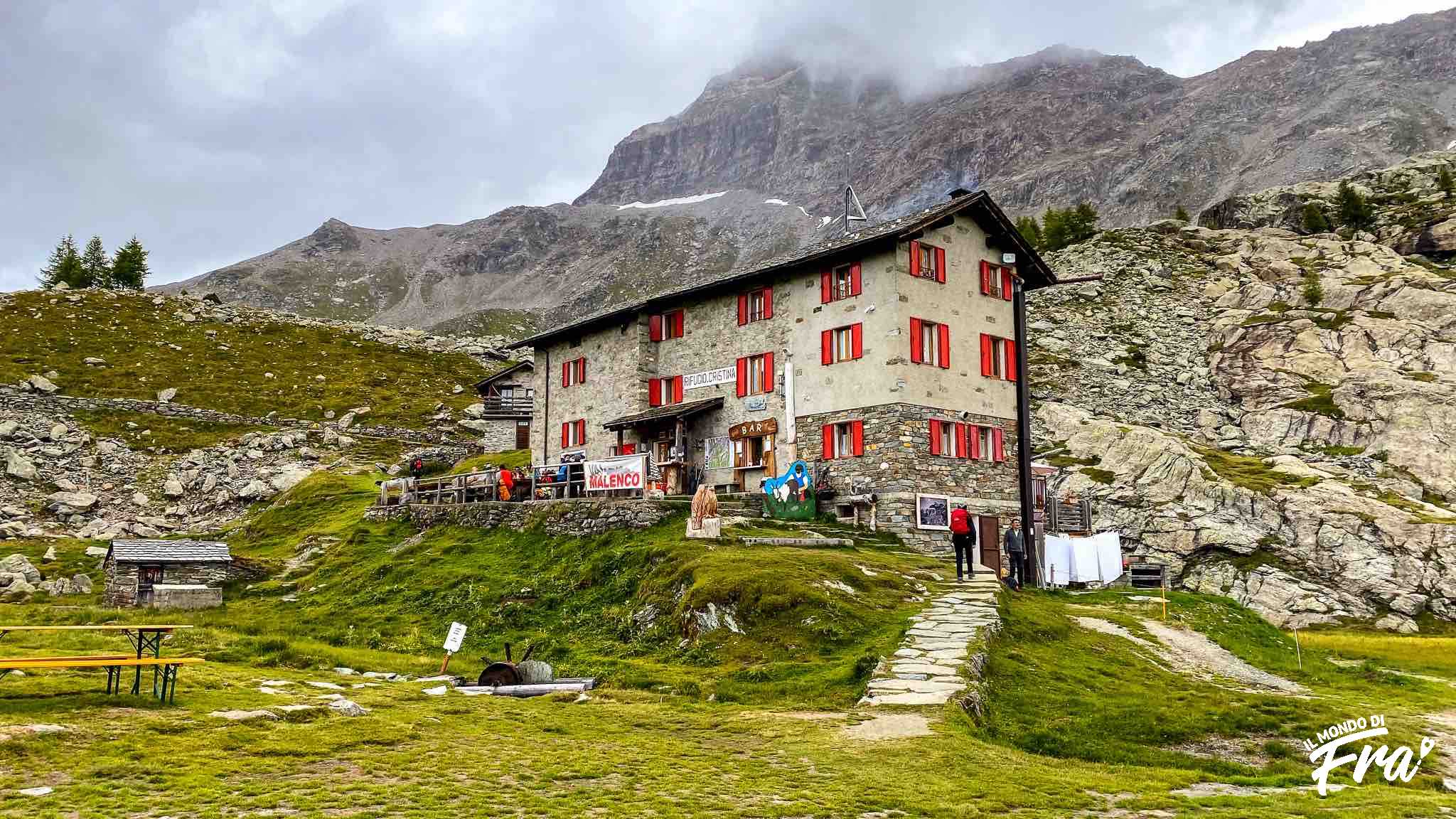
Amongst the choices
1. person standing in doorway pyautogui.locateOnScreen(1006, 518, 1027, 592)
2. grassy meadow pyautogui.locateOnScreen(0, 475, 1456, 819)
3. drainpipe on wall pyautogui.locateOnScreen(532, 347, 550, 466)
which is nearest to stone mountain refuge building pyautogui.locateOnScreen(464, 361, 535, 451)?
drainpipe on wall pyautogui.locateOnScreen(532, 347, 550, 466)

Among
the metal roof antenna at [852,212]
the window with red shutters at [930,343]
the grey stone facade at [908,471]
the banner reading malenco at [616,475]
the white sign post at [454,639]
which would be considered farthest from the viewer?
the metal roof antenna at [852,212]

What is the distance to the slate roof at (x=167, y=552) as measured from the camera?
109 feet

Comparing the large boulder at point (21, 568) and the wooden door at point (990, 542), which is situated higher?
the wooden door at point (990, 542)

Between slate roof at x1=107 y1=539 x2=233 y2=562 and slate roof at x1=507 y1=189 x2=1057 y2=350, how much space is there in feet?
60.6

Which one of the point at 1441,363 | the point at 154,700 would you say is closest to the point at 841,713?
the point at 154,700

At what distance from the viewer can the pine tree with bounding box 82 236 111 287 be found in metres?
113

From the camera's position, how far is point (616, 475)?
118ft

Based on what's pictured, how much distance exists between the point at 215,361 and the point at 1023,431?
216ft

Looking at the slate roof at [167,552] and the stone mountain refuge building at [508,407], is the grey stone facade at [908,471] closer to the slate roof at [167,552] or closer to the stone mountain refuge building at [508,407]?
the slate roof at [167,552]

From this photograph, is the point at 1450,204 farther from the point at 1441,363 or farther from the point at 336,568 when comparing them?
the point at 336,568

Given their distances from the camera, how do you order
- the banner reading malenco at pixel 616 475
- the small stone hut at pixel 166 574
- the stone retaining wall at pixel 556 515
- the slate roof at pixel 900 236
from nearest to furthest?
the small stone hut at pixel 166 574 < the stone retaining wall at pixel 556 515 < the slate roof at pixel 900 236 < the banner reading malenco at pixel 616 475

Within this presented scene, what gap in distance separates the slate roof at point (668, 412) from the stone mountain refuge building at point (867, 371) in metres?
0.09

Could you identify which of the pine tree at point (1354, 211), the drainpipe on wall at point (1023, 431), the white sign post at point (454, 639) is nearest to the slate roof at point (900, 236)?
the drainpipe on wall at point (1023, 431)

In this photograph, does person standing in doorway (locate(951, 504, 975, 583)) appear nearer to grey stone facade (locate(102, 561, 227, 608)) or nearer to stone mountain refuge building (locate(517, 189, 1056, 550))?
stone mountain refuge building (locate(517, 189, 1056, 550))
